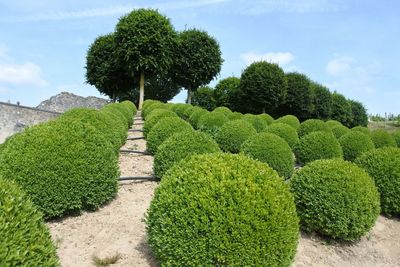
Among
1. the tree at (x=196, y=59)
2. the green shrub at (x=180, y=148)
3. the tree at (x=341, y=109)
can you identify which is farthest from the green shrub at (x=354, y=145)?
the tree at (x=341, y=109)

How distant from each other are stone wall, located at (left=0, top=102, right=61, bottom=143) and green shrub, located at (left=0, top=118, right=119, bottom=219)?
16.6m

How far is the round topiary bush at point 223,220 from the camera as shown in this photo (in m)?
3.86

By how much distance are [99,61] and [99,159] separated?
31.9 metres

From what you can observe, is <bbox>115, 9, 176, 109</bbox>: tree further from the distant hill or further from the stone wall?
the stone wall

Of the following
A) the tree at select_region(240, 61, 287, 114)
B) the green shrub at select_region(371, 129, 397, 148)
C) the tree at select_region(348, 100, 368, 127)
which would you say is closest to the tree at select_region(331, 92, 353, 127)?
the tree at select_region(348, 100, 368, 127)

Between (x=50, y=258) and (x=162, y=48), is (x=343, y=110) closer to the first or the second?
(x=162, y=48)

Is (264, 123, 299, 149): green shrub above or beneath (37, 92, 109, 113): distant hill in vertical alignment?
beneath

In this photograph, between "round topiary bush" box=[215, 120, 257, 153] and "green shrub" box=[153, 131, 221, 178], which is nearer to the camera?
"green shrub" box=[153, 131, 221, 178]

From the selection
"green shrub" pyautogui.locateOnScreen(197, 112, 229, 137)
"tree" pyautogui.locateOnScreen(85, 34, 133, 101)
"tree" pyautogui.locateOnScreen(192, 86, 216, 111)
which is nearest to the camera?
"green shrub" pyautogui.locateOnScreen(197, 112, 229, 137)

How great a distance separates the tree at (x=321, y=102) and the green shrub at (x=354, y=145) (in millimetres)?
20084

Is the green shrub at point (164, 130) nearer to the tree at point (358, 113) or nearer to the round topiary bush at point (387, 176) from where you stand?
the round topiary bush at point (387, 176)

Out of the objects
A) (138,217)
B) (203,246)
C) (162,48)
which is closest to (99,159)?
(138,217)

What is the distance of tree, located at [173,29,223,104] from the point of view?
32.7m

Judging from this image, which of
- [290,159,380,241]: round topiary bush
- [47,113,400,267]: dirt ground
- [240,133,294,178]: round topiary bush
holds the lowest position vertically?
[47,113,400,267]: dirt ground
